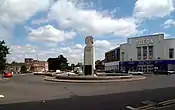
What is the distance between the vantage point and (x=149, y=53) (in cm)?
9500

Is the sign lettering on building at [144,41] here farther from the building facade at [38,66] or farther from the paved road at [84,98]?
the building facade at [38,66]

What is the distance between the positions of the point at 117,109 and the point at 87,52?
1060 inches

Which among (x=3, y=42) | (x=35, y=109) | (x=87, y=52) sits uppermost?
(x=3, y=42)

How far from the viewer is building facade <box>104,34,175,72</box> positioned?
8962 centimetres

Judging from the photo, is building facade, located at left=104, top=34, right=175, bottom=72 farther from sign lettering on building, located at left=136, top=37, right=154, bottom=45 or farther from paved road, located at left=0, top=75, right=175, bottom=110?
paved road, located at left=0, top=75, right=175, bottom=110

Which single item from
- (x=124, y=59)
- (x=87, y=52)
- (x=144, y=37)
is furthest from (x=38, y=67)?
(x=87, y=52)

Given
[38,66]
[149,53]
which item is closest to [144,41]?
[149,53]

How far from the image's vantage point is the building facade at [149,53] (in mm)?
89625

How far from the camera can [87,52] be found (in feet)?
125

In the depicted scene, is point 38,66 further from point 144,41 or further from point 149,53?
point 149,53

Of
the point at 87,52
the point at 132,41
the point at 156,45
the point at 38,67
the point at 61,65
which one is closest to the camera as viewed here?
the point at 87,52

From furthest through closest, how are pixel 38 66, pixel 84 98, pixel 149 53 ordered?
pixel 38 66, pixel 149 53, pixel 84 98

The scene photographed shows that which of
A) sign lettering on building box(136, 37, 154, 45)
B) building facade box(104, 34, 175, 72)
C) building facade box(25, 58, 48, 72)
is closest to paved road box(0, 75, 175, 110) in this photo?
building facade box(104, 34, 175, 72)

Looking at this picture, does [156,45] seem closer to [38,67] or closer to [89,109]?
[89,109]
